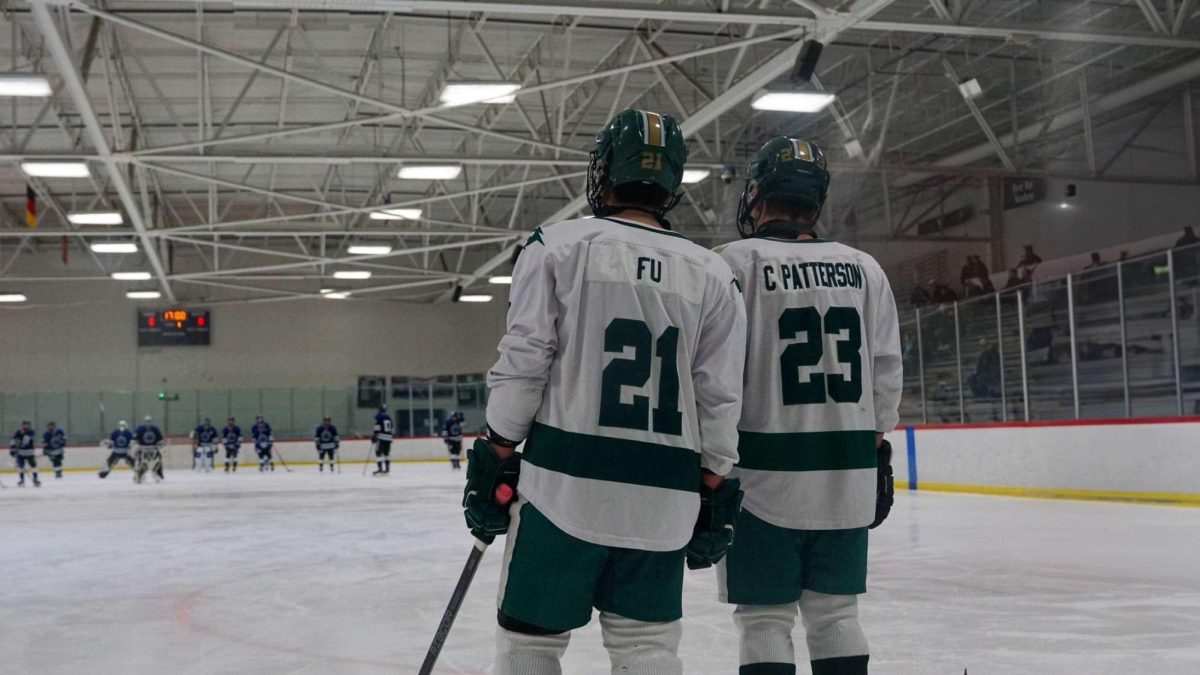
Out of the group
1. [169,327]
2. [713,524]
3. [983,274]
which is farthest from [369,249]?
[713,524]

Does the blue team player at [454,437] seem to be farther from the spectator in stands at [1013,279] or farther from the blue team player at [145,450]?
the spectator in stands at [1013,279]

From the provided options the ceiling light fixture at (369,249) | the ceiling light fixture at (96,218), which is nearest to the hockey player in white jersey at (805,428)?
the ceiling light fixture at (96,218)

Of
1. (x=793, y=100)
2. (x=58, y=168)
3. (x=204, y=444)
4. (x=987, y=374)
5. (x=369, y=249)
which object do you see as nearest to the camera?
(x=793, y=100)

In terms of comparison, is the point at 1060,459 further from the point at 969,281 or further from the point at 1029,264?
the point at 969,281

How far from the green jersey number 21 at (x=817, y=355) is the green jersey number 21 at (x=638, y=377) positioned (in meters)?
0.54

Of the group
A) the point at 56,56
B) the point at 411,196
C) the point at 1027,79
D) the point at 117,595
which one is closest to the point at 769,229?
the point at 117,595

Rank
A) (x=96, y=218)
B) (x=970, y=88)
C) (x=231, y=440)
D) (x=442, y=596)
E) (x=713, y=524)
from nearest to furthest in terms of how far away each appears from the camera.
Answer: (x=713, y=524) → (x=442, y=596) → (x=970, y=88) → (x=96, y=218) → (x=231, y=440)

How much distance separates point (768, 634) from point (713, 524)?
40cm

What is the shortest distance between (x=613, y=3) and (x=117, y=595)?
7.09 metres

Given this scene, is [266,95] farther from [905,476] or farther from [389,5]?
[905,476]

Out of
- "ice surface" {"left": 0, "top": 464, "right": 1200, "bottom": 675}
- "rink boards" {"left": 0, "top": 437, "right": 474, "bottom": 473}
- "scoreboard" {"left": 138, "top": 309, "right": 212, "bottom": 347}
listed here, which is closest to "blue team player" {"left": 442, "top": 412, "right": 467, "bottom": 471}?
"rink boards" {"left": 0, "top": 437, "right": 474, "bottom": 473}

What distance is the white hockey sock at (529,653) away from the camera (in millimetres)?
1983

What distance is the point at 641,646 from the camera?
1.99 meters

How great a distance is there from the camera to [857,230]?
699 inches
